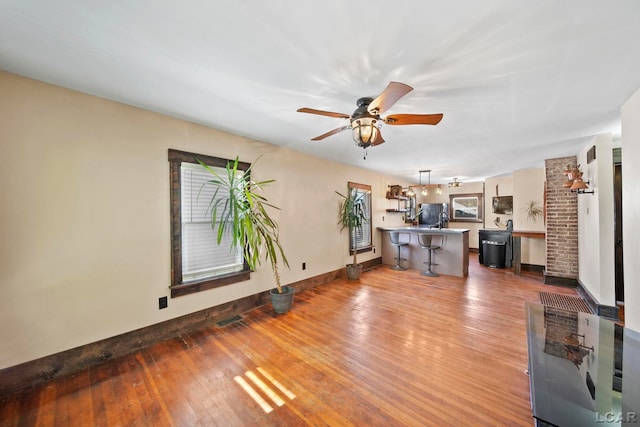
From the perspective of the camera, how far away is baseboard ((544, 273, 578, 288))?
13.9 ft

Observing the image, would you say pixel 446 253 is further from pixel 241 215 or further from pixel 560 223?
pixel 241 215

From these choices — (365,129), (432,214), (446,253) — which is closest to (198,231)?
(365,129)

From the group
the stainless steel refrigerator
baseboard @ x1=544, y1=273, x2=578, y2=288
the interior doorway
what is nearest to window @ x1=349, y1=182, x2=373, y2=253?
baseboard @ x1=544, y1=273, x2=578, y2=288

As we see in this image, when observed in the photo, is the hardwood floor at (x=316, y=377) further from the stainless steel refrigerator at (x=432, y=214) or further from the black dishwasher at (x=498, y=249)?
the stainless steel refrigerator at (x=432, y=214)

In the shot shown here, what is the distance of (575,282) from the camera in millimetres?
4238

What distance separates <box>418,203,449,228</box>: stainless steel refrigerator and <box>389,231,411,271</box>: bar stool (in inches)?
125

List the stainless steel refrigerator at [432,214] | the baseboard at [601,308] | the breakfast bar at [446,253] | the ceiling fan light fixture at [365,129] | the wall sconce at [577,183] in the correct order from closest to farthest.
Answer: the ceiling fan light fixture at [365,129]
the baseboard at [601,308]
the wall sconce at [577,183]
the breakfast bar at [446,253]
the stainless steel refrigerator at [432,214]

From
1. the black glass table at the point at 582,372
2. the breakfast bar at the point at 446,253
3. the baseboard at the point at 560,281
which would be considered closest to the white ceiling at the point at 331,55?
the black glass table at the point at 582,372

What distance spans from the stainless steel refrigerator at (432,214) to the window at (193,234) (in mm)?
7392

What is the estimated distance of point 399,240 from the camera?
578 cm

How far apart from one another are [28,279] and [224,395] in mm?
1859

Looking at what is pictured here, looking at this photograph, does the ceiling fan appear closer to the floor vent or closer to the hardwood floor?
the hardwood floor


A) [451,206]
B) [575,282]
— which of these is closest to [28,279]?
[575,282]

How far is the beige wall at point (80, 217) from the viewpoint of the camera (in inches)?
72.6
